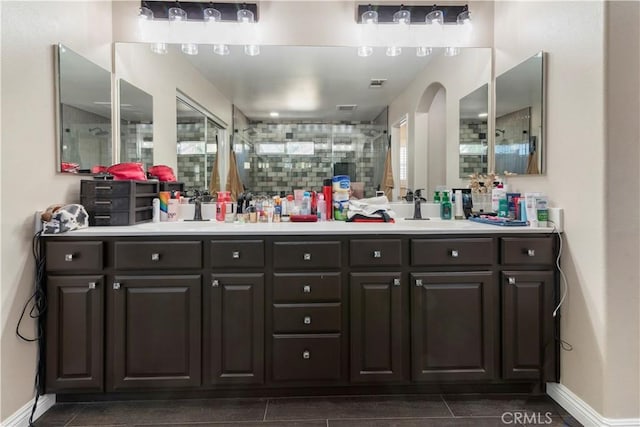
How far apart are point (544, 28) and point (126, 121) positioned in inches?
105

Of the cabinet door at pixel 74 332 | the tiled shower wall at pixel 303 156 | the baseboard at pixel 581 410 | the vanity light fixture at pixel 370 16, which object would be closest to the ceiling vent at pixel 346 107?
the tiled shower wall at pixel 303 156

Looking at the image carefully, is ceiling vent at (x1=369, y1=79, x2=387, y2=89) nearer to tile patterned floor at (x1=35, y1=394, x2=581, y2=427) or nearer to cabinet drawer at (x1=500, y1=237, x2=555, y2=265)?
cabinet drawer at (x1=500, y1=237, x2=555, y2=265)

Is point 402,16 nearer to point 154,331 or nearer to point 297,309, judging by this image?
point 297,309

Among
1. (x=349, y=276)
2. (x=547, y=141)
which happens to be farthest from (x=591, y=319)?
(x=349, y=276)

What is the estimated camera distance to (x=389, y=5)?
2.56 meters

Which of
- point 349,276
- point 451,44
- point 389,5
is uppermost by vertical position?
point 389,5

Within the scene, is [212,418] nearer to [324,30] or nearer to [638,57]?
[324,30]

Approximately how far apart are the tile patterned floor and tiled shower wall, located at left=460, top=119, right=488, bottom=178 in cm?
146

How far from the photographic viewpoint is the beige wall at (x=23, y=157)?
1.67m

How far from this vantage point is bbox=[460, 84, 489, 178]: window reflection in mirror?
8.69 ft

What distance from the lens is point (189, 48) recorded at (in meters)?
2.54

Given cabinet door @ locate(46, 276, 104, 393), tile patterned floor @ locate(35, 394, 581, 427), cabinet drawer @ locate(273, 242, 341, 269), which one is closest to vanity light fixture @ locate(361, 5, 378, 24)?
cabinet drawer @ locate(273, 242, 341, 269)

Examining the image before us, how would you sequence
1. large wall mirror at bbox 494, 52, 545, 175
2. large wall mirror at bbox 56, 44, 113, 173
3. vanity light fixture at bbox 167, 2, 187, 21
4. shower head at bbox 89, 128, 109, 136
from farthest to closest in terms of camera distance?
vanity light fixture at bbox 167, 2, 187, 21 → shower head at bbox 89, 128, 109, 136 → large wall mirror at bbox 494, 52, 545, 175 → large wall mirror at bbox 56, 44, 113, 173

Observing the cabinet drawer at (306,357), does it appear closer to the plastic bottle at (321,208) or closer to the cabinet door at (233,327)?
the cabinet door at (233,327)
